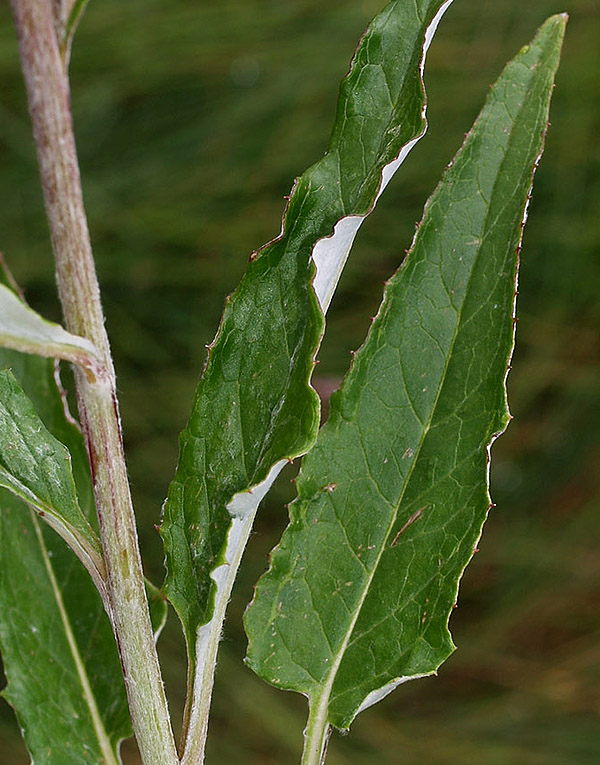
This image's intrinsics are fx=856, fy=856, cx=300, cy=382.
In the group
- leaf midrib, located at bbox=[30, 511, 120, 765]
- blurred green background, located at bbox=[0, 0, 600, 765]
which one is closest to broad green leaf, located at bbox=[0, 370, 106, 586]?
leaf midrib, located at bbox=[30, 511, 120, 765]

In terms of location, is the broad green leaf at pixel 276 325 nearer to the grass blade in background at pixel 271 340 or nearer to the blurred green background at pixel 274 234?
the grass blade in background at pixel 271 340

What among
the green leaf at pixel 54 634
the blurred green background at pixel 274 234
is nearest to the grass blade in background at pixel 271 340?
the green leaf at pixel 54 634

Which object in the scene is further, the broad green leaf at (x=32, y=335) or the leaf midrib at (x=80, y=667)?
the leaf midrib at (x=80, y=667)

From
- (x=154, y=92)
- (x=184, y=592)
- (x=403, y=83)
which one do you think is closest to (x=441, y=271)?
(x=403, y=83)

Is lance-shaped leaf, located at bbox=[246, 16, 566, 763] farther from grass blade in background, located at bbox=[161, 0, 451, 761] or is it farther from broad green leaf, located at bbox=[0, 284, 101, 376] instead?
broad green leaf, located at bbox=[0, 284, 101, 376]

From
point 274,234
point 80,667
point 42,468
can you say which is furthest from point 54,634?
point 274,234

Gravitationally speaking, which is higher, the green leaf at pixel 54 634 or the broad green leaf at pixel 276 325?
the broad green leaf at pixel 276 325

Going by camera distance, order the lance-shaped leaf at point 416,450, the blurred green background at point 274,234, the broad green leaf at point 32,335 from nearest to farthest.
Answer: the broad green leaf at point 32,335, the lance-shaped leaf at point 416,450, the blurred green background at point 274,234

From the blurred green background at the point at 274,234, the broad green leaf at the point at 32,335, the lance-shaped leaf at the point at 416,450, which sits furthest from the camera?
the blurred green background at the point at 274,234
